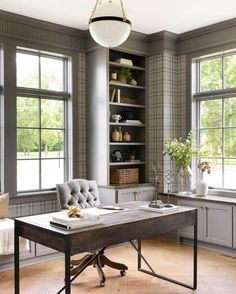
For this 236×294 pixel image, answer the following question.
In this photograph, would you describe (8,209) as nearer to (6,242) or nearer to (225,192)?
(6,242)

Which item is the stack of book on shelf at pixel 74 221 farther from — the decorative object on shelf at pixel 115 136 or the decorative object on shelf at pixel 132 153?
the decorative object on shelf at pixel 132 153

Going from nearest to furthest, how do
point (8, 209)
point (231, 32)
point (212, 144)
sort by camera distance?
point (8, 209)
point (231, 32)
point (212, 144)

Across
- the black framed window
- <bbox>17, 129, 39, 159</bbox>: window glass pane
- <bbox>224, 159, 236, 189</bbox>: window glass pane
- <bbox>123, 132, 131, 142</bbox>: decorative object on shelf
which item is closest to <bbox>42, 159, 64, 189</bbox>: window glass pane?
the black framed window

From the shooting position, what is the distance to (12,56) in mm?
4562

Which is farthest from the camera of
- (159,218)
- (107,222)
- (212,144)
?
(212,144)

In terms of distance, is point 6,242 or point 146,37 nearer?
point 6,242

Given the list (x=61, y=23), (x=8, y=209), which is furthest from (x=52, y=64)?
(x=8, y=209)

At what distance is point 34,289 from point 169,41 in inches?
153

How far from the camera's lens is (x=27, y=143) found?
4.80 m

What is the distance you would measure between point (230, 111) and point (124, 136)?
1.58 m

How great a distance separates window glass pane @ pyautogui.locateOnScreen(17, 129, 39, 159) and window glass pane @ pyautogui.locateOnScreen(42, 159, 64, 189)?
0.21m

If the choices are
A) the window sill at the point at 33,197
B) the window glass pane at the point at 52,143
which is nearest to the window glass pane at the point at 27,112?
the window glass pane at the point at 52,143

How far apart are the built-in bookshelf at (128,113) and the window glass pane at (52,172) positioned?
73 centimetres

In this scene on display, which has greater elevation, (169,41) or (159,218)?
(169,41)
